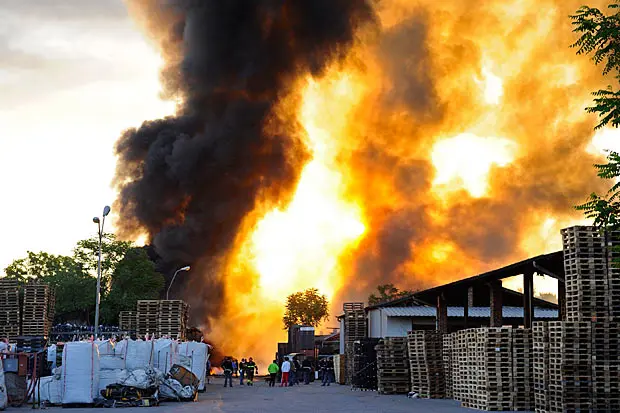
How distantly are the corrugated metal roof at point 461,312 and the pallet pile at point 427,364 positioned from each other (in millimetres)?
16703

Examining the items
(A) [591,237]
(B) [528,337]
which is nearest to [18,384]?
(B) [528,337]

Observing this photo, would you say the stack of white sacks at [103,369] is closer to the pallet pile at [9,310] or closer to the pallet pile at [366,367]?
the pallet pile at [366,367]

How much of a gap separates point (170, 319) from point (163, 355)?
Answer: 37.9 feet

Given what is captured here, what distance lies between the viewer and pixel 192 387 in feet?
104

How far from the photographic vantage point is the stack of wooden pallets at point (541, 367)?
75.2 feet

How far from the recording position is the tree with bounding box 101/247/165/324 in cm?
7169

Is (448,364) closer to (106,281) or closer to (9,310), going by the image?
(9,310)

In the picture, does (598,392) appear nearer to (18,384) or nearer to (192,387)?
(192,387)

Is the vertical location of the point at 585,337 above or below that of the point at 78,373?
above

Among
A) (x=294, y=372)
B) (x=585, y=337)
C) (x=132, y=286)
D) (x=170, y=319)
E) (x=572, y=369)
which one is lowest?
(x=294, y=372)

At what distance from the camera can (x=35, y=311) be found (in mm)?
45625

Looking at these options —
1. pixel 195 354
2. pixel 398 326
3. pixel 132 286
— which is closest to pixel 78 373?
pixel 195 354

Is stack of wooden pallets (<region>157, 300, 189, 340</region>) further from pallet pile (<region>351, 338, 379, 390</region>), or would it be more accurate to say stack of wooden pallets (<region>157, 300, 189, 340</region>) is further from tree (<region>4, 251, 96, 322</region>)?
tree (<region>4, 251, 96, 322</region>)

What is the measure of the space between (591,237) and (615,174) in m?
5.21
